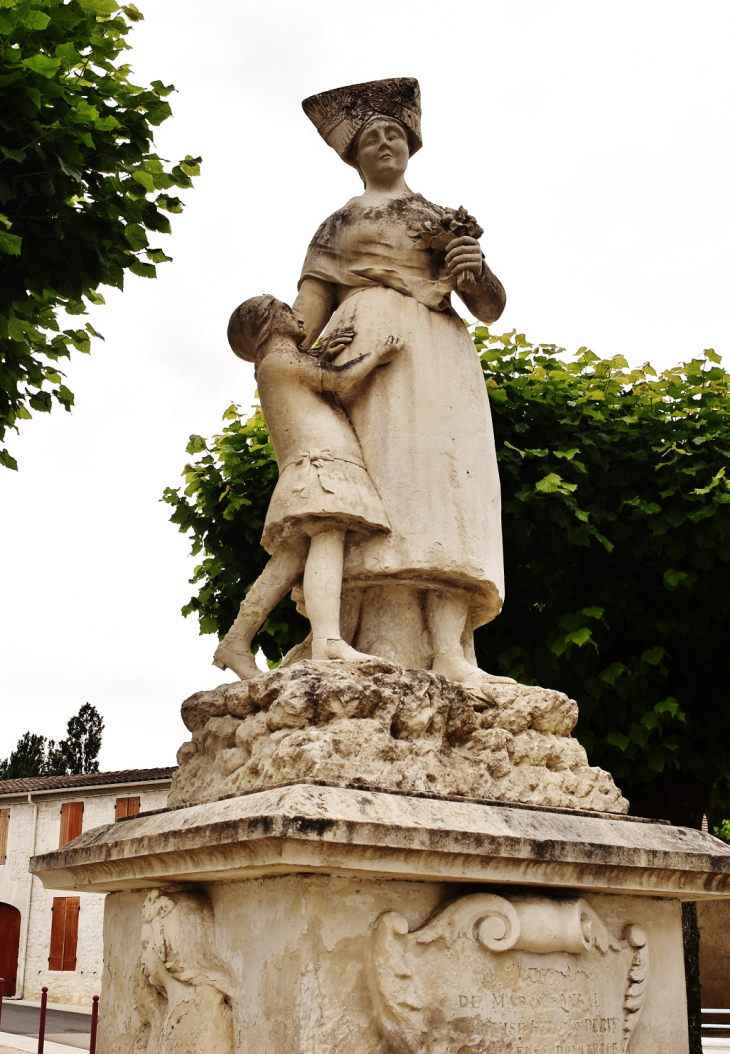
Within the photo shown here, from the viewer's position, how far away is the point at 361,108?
17.4ft

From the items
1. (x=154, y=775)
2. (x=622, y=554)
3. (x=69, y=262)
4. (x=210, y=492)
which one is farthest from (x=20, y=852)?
(x=69, y=262)

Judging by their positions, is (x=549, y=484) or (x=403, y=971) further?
(x=549, y=484)

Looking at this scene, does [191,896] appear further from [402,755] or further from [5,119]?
[5,119]


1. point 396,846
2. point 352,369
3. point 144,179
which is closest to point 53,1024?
point 144,179

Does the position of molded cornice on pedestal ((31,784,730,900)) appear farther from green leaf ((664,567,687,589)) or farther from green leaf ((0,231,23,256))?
green leaf ((664,567,687,589))

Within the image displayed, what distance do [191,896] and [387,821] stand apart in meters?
0.96

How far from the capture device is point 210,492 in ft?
34.1

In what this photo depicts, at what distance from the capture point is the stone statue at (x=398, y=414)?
4.62 meters

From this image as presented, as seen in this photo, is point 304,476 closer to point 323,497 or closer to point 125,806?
point 323,497

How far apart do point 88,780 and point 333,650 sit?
23.9 m

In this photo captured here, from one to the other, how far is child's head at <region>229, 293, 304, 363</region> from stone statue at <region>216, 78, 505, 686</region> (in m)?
0.02

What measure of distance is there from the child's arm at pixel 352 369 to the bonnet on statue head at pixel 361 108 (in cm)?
118

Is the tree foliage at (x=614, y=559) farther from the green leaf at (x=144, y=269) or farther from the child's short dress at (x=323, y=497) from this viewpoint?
the child's short dress at (x=323, y=497)

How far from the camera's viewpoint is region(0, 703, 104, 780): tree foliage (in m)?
49.6
